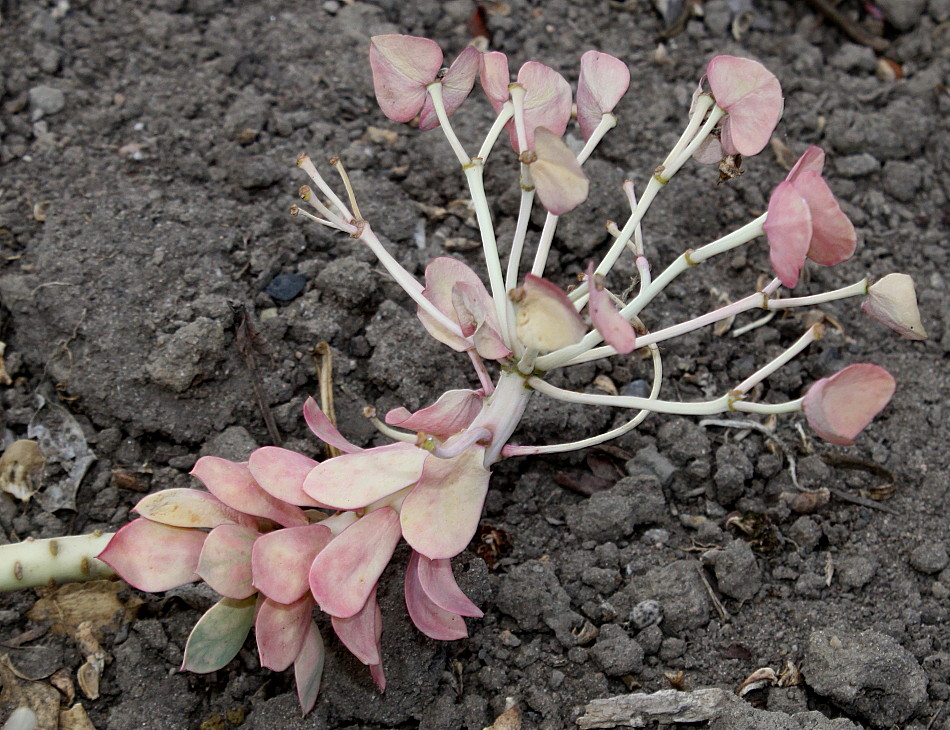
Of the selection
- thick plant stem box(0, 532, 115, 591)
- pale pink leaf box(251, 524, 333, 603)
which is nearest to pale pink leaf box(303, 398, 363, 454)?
pale pink leaf box(251, 524, 333, 603)

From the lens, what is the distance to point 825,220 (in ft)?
3.17

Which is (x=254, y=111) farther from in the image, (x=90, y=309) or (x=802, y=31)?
(x=802, y=31)

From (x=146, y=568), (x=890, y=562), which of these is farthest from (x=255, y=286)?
(x=890, y=562)

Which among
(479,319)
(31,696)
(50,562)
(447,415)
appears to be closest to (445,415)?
(447,415)

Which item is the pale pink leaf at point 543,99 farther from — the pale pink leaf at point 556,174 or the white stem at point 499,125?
the pale pink leaf at point 556,174

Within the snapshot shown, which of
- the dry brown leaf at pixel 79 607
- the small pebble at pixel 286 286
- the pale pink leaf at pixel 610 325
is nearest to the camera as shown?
the pale pink leaf at pixel 610 325

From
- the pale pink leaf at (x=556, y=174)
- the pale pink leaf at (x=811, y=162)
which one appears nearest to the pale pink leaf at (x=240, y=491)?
the pale pink leaf at (x=556, y=174)

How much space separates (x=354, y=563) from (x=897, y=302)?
73 cm

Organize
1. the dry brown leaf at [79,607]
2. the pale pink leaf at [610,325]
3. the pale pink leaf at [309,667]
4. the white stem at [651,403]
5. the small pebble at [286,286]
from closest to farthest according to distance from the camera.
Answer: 1. the pale pink leaf at [610,325]
2. the white stem at [651,403]
3. the pale pink leaf at [309,667]
4. the dry brown leaf at [79,607]
5. the small pebble at [286,286]

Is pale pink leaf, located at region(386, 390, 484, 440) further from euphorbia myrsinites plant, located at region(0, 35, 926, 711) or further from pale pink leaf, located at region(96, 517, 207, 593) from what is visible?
pale pink leaf, located at region(96, 517, 207, 593)

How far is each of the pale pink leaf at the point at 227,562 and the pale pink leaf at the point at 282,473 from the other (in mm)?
75

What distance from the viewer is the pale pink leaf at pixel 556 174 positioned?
99 centimetres

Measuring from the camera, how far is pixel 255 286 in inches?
63.2

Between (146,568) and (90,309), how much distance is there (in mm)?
581
